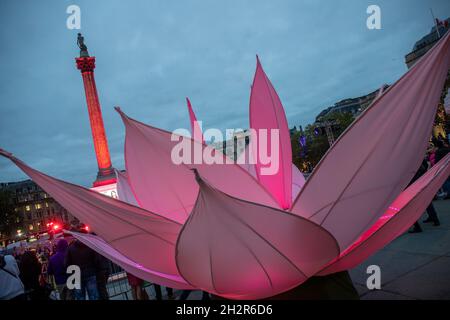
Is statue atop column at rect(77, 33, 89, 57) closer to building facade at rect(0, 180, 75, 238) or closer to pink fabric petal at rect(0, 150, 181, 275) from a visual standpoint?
pink fabric petal at rect(0, 150, 181, 275)

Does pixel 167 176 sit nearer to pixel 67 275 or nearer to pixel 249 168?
pixel 249 168

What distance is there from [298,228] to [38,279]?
19.9ft

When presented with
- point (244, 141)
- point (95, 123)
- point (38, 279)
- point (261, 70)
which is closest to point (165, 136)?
point (261, 70)

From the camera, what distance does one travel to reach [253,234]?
595 millimetres

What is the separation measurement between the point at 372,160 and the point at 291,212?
0.77 feet

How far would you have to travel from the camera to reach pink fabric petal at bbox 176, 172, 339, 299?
56 centimetres

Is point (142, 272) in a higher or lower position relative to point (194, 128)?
lower

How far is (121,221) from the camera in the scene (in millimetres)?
715

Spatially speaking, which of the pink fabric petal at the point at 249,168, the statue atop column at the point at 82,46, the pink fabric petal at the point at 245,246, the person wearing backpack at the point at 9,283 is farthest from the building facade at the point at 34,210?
the pink fabric petal at the point at 245,246

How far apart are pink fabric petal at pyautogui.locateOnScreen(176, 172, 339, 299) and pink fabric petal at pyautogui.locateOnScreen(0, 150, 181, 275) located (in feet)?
0.33

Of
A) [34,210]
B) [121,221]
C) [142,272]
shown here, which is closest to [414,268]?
[142,272]

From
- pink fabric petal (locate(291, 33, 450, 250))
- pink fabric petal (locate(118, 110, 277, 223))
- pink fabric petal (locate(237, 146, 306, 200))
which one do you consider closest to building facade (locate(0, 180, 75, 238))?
pink fabric petal (locate(237, 146, 306, 200))

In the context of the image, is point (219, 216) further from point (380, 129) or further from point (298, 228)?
point (380, 129)

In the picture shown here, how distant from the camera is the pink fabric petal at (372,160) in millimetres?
703
